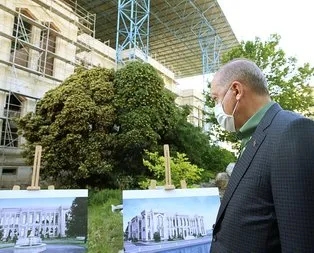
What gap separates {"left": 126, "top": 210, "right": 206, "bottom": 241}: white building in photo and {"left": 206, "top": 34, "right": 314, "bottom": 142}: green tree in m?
8.20

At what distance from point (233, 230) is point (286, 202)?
0.85ft

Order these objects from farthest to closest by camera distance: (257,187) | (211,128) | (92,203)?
(211,128), (92,203), (257,187)

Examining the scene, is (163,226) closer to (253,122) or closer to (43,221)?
(43,221)

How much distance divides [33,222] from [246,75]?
241 cm

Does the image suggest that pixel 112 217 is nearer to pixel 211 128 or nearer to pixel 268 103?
pixel 268 103

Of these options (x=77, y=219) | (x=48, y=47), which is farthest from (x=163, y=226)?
(x=48, y=47)

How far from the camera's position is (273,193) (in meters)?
0.97

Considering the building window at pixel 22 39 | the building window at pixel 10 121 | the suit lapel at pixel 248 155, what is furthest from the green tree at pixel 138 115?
the suit lapel at pixel 248 155

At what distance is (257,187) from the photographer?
1.03m

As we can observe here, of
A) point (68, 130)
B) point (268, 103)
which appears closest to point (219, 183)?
point (68, 130)

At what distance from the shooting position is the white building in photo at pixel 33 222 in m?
2.74

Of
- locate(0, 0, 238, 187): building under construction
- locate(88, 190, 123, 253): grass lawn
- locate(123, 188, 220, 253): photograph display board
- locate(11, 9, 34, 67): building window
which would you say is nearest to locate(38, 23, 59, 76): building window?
locate(0, 0, 238, 187): building under construction

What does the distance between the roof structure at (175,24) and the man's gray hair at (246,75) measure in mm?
17251

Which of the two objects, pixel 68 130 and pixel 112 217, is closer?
pixel 112 217
